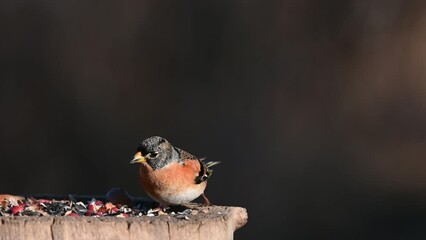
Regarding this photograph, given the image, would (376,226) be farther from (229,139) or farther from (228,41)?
(228,41)

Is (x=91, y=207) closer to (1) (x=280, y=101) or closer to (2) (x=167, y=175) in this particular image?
(2) (x=167, y=175)

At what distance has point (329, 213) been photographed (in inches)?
415

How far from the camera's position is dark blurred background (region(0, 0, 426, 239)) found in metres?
10.4

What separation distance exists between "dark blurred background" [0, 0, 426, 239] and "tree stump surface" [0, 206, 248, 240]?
5389 millimetres

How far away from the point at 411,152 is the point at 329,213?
1.11 m

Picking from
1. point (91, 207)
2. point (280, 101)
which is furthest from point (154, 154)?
point (280, 101)

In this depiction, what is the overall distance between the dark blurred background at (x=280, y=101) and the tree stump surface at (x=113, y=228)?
5389 mm

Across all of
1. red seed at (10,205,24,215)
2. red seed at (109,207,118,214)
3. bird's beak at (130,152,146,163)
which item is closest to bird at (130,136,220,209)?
bird's beak at (130,152,146,163)

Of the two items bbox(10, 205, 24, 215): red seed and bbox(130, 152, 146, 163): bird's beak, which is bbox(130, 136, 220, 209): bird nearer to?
bbox(130, 152, 146, 163): bird's beak

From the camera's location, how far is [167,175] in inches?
239

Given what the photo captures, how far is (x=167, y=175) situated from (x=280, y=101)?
447 cm

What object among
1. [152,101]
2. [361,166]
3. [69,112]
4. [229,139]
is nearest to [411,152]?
[361,166]

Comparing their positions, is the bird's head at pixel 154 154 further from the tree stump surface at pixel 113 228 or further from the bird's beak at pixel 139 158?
the tree stump surface at pixel 113 228

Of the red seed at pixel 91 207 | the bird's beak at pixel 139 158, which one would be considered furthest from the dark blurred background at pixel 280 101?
the red seed at pixel 91 207
